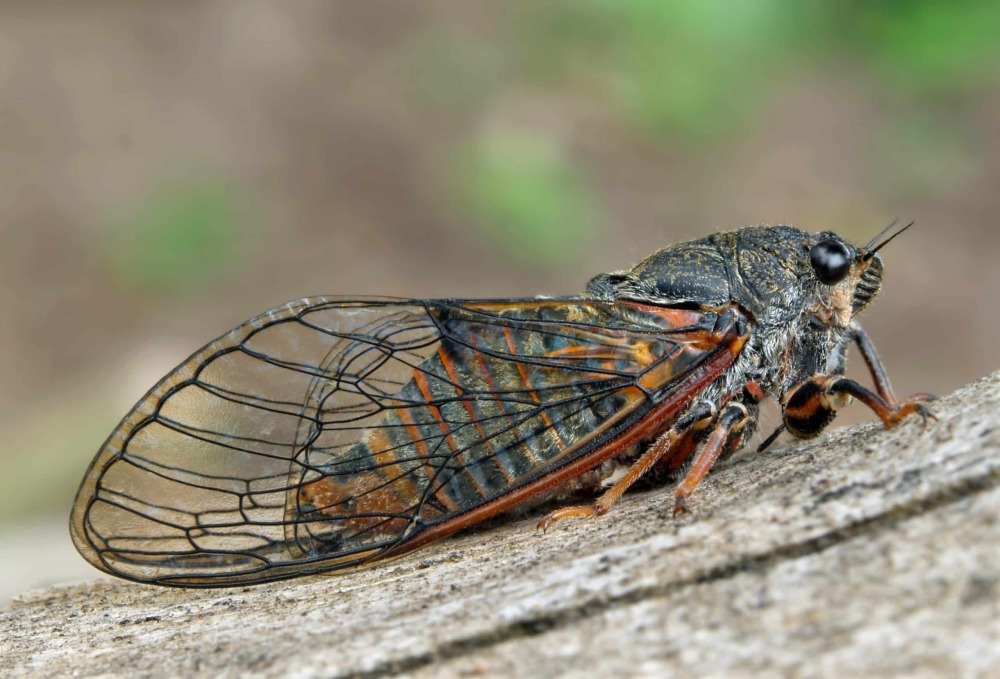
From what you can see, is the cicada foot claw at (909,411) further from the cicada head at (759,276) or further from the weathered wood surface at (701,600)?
the cicada head at (759,276)

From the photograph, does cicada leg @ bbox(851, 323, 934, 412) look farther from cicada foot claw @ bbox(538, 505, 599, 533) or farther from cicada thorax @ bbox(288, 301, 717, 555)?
cicada foot claw @ bbox(538, 505, 599, 533)

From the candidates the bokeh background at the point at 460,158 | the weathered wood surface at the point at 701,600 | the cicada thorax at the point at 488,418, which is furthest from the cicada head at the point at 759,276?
the bokeh background at the point at 460,158

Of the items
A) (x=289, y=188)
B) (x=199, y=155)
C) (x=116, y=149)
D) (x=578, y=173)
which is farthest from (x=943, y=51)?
(x=116, y=149)

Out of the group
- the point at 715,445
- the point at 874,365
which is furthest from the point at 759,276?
the point at 715,445

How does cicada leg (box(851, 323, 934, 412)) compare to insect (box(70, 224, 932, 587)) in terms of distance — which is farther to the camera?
cicada leg (box(851, 323, 934, 412))

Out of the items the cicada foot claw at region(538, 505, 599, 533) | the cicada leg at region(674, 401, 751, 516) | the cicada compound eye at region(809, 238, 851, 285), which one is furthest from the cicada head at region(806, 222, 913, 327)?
the cicada foot claw at region(538, 505, 599, 533)
